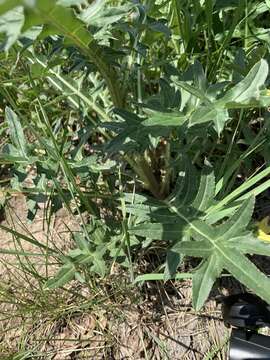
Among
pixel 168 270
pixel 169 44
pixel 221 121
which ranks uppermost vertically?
pixel 169 44

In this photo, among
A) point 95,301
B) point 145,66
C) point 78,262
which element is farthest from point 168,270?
point 145,66

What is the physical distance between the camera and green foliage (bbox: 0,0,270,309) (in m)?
0.95

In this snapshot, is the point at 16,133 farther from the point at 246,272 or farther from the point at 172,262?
the point at 246,272

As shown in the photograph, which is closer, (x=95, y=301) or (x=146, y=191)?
(x=95, y=301)

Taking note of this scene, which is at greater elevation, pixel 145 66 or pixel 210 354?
pixel 145 66

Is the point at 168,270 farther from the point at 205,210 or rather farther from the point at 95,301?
the point at 95,301

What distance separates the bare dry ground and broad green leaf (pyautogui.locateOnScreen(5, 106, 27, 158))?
187 millimetres

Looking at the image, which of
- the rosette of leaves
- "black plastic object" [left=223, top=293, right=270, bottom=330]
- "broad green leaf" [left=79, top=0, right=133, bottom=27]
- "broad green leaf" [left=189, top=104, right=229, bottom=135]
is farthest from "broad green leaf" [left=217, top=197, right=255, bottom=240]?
"broad green leaf" [left=79, top=0, right=133, bottom=27]

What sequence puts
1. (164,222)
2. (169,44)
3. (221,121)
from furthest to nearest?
(169,44) → (164,222) → (221,121)

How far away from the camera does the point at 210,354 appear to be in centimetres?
129

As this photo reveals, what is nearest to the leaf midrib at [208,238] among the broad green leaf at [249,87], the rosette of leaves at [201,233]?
the rosette of leaves at [201,233]

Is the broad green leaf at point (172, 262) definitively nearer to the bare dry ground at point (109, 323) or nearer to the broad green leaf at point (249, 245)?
the broad green leaf at point (249, 245)

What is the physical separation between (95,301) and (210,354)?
29 centimetres

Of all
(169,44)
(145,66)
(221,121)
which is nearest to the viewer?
(221,121)
